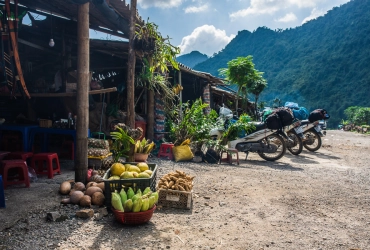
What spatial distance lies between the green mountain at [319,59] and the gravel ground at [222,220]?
35.6 metres

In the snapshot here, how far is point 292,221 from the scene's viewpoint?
3510 mm

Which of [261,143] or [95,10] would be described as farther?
[261,143]

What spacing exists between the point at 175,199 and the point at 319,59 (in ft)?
159

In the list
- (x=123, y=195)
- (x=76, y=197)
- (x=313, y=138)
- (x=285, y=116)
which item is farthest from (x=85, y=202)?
(x=313, y=138)

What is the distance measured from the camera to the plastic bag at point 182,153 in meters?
7.23

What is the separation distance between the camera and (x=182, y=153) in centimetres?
725

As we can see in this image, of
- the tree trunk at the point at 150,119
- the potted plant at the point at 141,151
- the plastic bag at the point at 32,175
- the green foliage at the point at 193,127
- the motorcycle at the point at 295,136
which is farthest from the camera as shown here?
the motorcycle at the point at 295,136

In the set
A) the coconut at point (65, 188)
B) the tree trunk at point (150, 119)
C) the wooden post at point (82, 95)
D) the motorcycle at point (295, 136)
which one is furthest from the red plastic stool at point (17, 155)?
the motorcycle at point (295, 136)

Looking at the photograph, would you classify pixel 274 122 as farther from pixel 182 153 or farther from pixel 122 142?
pixel 122 142

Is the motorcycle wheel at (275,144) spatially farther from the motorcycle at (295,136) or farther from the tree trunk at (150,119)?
the tree trunk at (150,119)

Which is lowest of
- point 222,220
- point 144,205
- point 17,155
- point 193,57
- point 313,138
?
point 222,220

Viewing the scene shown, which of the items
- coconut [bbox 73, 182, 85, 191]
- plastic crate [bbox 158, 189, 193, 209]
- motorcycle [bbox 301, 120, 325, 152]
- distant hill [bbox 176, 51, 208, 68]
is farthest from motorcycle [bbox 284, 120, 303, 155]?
distant hill [bbox 176, 51, 208, 68]

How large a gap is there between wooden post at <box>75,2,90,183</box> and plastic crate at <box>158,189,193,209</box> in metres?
1.30

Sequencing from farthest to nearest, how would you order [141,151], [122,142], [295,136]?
[295,136] < [141,151] < [122,142]
